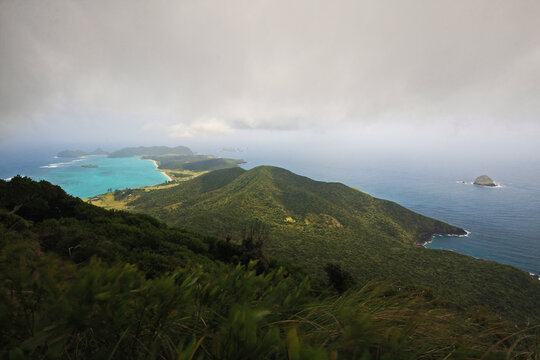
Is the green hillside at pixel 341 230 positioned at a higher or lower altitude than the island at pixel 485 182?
lower

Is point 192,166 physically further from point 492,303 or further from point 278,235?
point 492,303

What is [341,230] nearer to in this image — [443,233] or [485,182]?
[443,233]

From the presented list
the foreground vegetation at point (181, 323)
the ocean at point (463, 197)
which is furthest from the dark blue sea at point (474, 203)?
the foreground vegetation at point (181, 323)

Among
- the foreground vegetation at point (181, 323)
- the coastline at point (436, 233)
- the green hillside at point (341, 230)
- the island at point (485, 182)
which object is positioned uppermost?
the foreground vegetation at point (181, 323)

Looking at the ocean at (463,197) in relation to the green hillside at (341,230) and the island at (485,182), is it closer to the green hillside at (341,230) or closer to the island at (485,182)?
the island at (485,182)

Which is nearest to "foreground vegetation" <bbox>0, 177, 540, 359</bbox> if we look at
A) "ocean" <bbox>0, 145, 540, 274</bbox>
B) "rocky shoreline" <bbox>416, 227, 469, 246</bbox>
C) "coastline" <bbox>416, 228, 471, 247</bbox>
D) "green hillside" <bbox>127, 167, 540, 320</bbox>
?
"green hillside" <bbox>127, 167, 540, 320</bbox>

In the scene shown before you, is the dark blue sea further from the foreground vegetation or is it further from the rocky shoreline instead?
the foreground vegetation

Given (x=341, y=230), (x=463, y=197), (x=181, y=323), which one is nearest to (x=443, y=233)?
(x=341, y=230)

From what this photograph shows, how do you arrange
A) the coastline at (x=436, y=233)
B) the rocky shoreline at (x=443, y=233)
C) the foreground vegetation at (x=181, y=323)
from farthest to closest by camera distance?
the rocky shoreline at (x=443, y=233), the coastline at (x=436, y=233), the foreground vegetation at (x=181, y=323)

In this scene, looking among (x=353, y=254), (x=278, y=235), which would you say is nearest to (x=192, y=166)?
(x=278, y=235)
